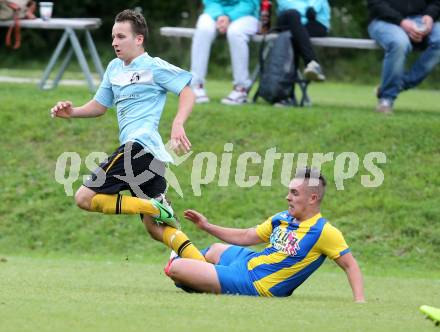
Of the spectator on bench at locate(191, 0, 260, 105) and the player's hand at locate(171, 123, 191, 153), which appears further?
the spectator on bench at locate(191, 0, 260, 105)

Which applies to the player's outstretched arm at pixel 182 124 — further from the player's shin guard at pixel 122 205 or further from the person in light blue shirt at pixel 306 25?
the person in light blue shirt at pixel 306 25

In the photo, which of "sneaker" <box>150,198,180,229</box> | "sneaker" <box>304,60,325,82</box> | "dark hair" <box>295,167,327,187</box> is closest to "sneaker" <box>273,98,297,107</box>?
"sneaker" <box>304,60,325,82</box>

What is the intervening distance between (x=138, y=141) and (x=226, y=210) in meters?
4.53

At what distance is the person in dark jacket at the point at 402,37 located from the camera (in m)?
15.3

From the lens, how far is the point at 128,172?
9070mm

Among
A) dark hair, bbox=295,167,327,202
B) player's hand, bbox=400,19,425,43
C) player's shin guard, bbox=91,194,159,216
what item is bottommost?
player's shin guard, bbox=91,194,159,216

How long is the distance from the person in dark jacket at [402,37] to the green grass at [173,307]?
5.44m

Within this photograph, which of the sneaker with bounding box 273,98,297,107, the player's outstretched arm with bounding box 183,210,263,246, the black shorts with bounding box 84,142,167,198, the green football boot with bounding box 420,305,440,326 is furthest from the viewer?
the sneaker with bounding box 273,98,297,107

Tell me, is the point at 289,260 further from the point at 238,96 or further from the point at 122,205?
the point at 238,96

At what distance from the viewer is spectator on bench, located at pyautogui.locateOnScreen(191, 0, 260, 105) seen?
1593cm

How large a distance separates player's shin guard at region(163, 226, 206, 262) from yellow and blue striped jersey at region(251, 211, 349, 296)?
20.6 inches

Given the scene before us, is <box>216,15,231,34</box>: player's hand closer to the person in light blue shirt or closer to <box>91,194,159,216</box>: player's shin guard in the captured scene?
the person in light blue shirt

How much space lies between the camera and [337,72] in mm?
29266

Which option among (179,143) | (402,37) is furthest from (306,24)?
(179,143)
